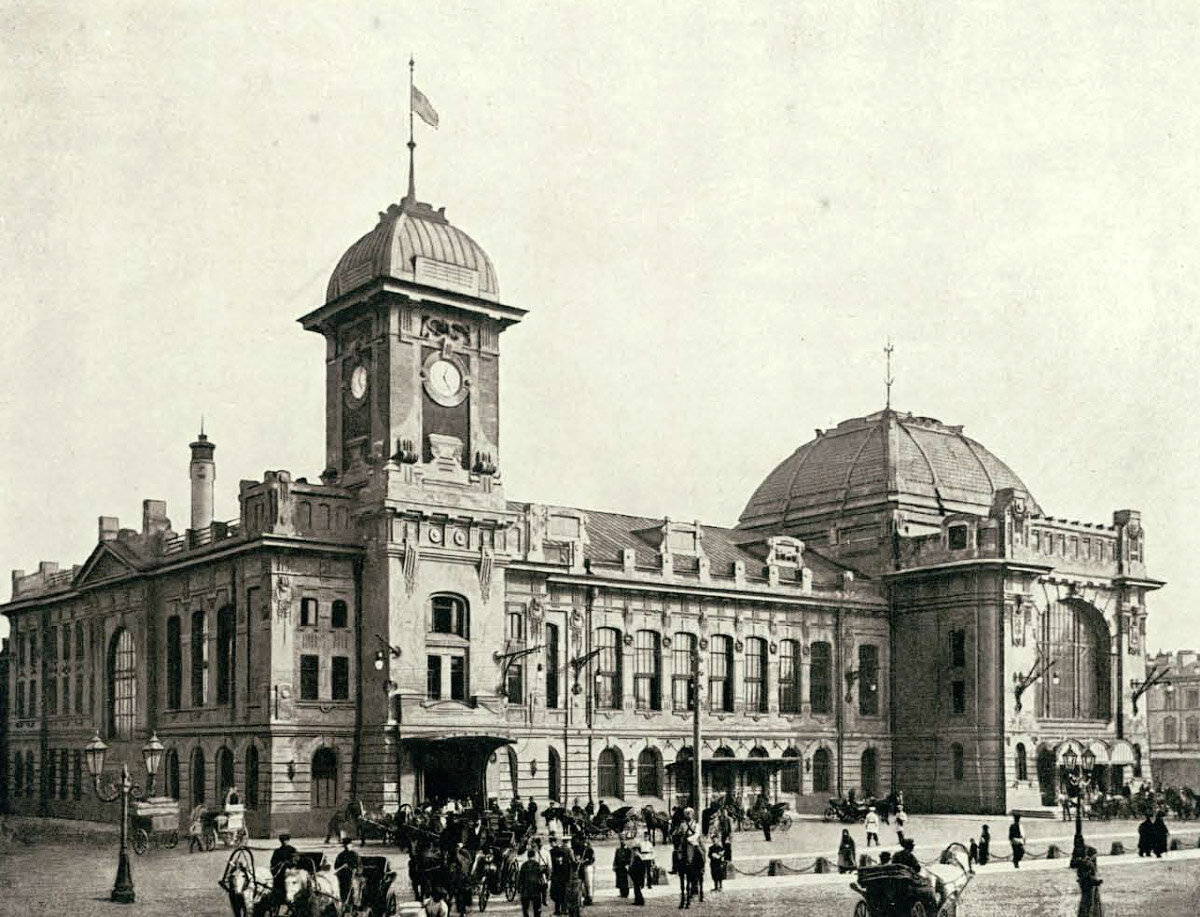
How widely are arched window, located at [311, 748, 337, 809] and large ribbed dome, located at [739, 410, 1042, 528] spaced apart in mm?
34387

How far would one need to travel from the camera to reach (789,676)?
232 ft

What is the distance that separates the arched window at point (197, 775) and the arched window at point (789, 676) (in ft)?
88.3

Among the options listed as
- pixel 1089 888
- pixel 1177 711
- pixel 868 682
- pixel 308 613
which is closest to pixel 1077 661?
pixel 868 682

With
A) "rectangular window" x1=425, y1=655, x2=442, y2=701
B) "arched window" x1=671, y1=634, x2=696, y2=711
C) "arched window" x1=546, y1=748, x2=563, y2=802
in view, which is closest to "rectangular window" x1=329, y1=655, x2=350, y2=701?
"rectangular window" x1=425, y1=655, x2=442, y2=701

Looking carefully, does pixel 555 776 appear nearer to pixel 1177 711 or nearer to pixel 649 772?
pixel 649 772

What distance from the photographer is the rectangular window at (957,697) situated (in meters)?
70.6

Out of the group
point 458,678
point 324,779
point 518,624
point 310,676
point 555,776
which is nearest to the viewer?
point 324,779

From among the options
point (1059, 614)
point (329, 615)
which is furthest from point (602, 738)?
point (1059, 614)

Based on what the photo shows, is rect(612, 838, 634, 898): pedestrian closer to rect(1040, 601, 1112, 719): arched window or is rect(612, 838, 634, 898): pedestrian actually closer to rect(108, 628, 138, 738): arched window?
rect(108, 628, 138, 738): arched window

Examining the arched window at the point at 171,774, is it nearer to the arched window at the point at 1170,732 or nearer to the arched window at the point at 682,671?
the arched window at the point at 682,671

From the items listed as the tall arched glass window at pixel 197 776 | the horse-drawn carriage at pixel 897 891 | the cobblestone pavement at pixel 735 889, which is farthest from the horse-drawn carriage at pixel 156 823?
the horse-drawn carriage at pixel 897 891

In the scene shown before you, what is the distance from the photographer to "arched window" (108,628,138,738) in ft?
205

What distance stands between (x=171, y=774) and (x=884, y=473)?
38.4 m

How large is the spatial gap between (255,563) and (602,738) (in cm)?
1738
